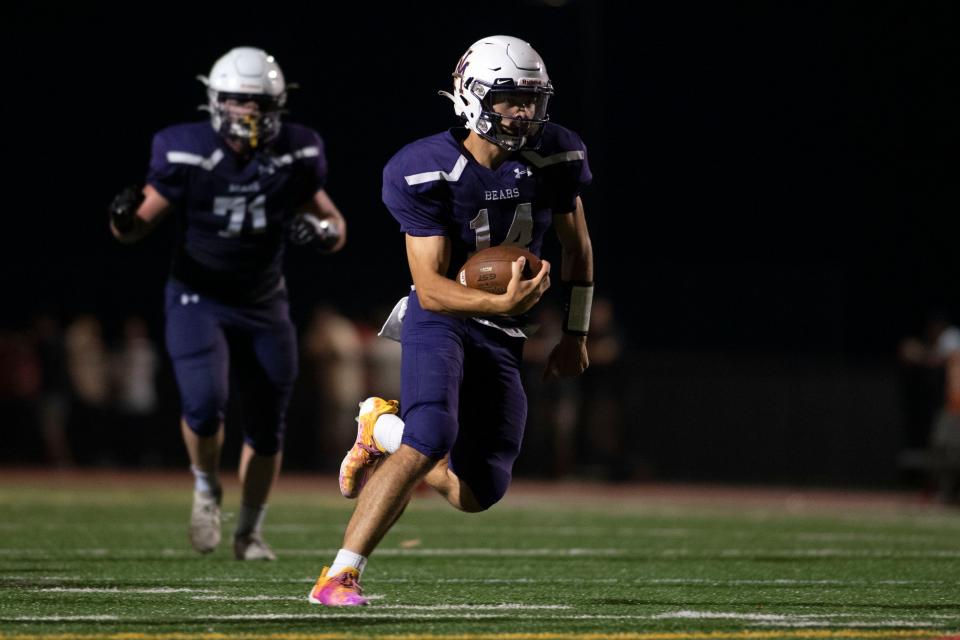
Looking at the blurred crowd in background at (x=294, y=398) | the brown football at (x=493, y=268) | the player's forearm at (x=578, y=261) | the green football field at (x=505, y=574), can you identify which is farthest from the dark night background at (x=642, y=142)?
the brown football at (x=493, y=268)

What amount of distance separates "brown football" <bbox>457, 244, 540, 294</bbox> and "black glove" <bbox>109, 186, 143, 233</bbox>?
1.88 meters

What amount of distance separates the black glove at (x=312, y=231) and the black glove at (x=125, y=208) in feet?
1.99

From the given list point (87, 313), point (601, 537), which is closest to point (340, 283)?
point (87, 313)

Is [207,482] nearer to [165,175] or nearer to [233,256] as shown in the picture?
[233,256]

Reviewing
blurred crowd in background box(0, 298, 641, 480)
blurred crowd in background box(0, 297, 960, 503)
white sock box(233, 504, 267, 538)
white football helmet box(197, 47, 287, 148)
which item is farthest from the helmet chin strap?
blurred crowd in background box(0, 297, 960, 503)

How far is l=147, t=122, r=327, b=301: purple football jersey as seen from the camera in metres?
6.94

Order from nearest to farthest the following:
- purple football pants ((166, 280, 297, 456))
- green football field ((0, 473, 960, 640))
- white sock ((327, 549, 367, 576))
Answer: green football field ((0, 473, 960, 640))
white sock ((327, 549, 367, 576))
purple football pants ((166, 280, 297, 456))

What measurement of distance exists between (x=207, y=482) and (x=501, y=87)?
7.59 feet

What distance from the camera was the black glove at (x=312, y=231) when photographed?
7.00 metres

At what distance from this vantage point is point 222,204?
6.96 metres

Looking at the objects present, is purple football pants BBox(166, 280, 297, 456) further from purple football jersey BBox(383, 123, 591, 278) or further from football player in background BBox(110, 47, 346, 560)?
purple football jersey BBox(383, 123, 591, 278)

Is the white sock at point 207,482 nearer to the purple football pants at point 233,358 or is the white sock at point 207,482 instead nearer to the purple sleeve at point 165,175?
the purple football pants at point 233,358

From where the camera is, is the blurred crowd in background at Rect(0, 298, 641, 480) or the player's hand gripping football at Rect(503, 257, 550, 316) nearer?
the player's hand gripping football at Rect(503, 257, 550, 316)

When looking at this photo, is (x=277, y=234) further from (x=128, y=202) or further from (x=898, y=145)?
(x=898, y=145)
